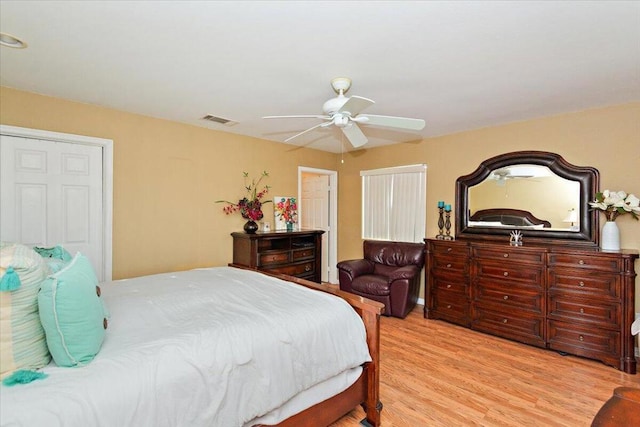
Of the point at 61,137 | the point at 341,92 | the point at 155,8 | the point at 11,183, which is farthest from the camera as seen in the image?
the point at 61,137

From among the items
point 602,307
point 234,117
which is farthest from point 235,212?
point 602,307

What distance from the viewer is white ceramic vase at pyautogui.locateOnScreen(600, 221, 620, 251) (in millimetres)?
2953

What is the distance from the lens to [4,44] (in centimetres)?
199

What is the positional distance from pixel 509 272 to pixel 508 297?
27 centimetres

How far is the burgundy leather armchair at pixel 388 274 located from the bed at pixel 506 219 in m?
0.82

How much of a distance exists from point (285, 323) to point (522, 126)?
11.9 feet

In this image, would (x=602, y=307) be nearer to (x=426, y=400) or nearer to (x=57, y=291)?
(x=426, y=400)

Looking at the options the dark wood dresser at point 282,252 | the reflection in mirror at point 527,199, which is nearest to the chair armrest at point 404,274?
the reflection in mirror at point 527,199

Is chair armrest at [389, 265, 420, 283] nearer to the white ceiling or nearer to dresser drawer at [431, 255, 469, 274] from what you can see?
dresser drawer at [431, 255, 469, 274]

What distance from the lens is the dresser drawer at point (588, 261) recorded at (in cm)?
278

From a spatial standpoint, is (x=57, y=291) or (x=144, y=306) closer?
(x=57, y=291)

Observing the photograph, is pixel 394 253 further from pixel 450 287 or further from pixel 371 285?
pixel 450 287

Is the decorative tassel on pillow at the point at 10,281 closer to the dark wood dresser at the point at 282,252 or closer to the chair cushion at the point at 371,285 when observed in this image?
the dark wood dresser at the point at 282,252

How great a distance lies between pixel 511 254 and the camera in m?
3.33
